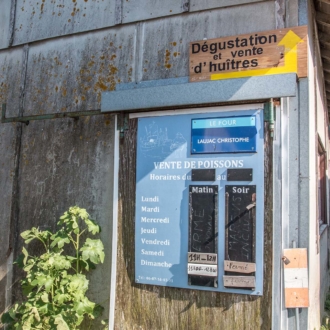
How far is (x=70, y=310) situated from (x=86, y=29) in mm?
2626

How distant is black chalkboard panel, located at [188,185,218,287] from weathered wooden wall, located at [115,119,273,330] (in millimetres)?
208

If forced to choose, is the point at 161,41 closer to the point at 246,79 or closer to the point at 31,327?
the point at 246,79

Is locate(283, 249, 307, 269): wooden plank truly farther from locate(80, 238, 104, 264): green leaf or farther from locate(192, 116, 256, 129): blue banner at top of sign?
locate(80, 238, 104, 264): green leaf

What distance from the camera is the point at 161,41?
3674mm

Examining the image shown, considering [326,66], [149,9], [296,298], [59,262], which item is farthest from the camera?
[326,66]

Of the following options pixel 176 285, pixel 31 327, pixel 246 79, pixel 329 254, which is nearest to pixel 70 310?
pixel 31 327

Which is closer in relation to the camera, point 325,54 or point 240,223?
point 240,223

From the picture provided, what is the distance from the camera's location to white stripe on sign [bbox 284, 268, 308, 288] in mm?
3051

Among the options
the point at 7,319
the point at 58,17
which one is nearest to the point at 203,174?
the point at 7,319

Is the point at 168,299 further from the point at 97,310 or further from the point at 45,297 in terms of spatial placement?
the point at 45,297

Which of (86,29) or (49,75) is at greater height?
(86,29)

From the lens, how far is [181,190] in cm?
338

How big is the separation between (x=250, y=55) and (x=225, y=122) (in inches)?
23.0

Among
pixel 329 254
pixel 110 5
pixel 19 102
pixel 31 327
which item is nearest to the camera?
pixel 31 327
